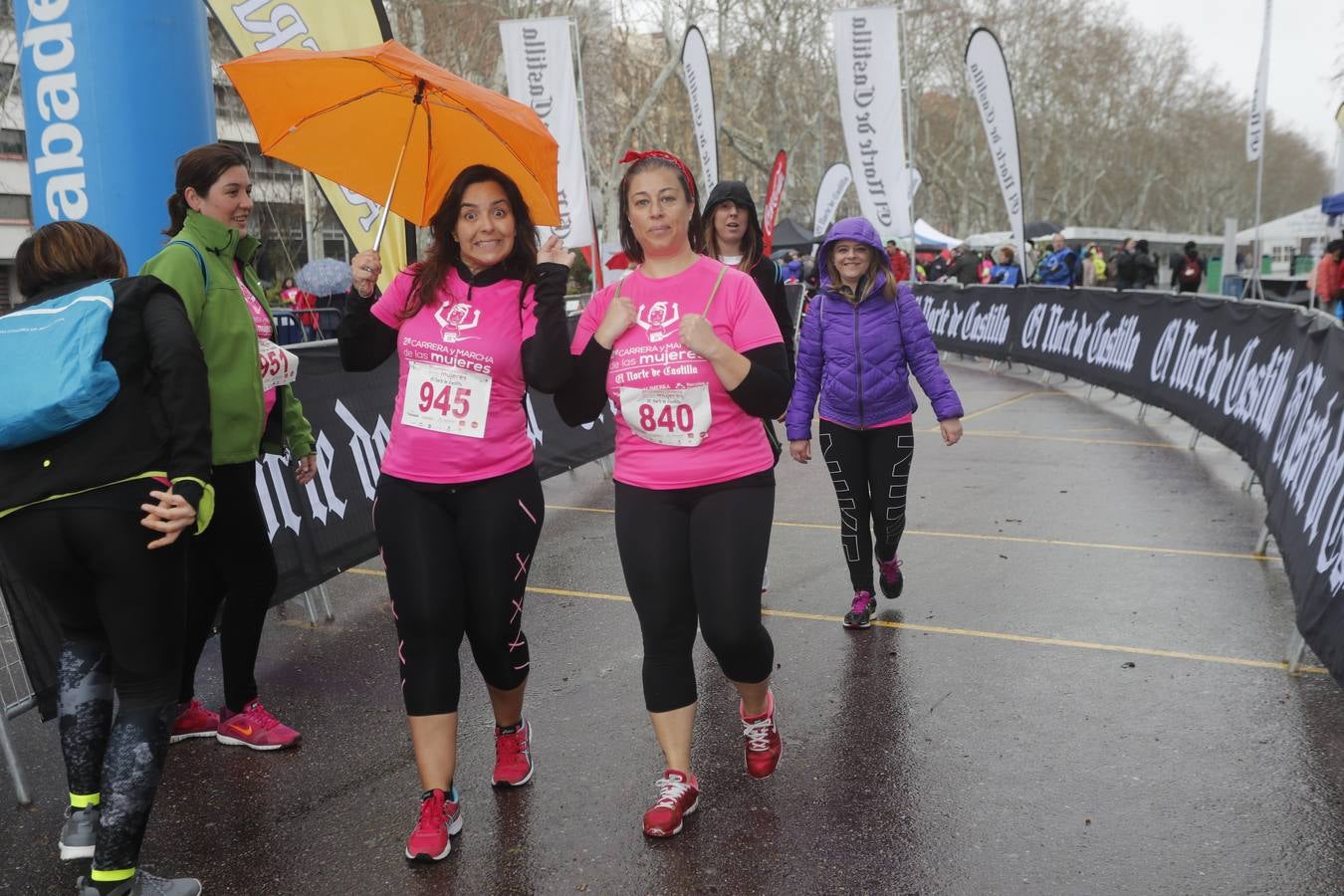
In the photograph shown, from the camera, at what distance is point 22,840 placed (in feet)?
11.5

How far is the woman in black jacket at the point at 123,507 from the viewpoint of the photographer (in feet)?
9.37

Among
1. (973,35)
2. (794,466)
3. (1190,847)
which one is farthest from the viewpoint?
(973,35)

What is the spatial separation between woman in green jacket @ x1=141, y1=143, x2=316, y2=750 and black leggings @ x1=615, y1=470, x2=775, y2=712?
142 cm

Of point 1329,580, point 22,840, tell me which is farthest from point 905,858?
point 22,840

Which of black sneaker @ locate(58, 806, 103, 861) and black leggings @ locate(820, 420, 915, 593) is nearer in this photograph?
black sneaker @ locate(58, 806, 103, 861)

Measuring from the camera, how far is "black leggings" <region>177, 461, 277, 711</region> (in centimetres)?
389

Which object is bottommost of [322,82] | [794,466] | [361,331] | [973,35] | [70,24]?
[794,466]

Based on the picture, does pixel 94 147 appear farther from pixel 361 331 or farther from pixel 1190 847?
pixel 1190 847

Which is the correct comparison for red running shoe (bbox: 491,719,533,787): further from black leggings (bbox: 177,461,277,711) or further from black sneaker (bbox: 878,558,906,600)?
black sneaker (bbox: 878,558,906,600)

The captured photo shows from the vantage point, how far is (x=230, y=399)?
12.5ft

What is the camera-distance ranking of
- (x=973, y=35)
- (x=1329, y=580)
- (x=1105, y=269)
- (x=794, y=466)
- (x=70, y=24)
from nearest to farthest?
(x=1329, y=580)
(x=70, y=24)
(x=794, y=466)
(x=973, y=35)
(x=1105, y=269)

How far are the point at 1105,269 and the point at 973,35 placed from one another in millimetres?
19335

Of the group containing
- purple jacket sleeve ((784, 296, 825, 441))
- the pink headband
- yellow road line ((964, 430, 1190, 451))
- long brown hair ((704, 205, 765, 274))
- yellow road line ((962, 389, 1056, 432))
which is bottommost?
yellow road line ((962, 389, 1056, 432))

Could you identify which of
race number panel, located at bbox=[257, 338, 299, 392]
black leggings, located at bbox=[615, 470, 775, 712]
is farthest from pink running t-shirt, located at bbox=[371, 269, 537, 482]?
race number panel, located at bbox=[257, 338, 299, 392]
